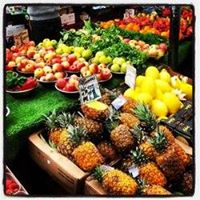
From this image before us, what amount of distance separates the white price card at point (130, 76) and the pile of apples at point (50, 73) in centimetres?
47

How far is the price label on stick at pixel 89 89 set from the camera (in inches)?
105

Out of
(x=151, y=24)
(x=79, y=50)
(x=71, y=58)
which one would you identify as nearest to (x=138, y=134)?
(x=71, y=58)

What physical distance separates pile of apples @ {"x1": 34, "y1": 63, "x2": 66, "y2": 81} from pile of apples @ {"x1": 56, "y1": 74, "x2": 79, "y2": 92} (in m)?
0.06

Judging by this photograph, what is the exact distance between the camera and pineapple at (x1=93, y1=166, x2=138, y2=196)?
2391 millimetres

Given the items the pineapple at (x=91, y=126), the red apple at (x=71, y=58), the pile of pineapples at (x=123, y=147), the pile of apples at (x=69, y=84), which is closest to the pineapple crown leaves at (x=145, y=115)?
the pile of pineapples at (x=123, y=147)

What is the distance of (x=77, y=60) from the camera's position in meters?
3.33

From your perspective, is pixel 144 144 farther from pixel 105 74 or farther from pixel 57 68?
pixel 57 68

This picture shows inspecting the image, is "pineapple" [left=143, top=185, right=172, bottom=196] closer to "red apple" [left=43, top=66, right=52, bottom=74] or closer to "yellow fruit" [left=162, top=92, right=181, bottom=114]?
"yellow fruit" [left=162, top=92, right=181, bottom=114]

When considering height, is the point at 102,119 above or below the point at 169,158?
above

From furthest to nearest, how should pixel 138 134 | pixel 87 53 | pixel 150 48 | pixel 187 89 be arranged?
1. pixel 150 48
2. pixel 87 53
3. pixel 187 89
4. pixel 138 134

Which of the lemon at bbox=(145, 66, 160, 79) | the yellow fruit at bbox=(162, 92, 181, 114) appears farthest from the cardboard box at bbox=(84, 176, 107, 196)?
the lemon at bbox=(145, 66, 160, 79)

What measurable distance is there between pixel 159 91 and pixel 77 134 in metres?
0.66

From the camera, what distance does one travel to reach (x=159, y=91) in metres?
3.00

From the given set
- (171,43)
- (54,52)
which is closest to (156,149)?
(171,43)
